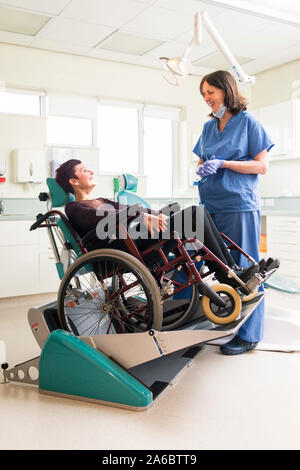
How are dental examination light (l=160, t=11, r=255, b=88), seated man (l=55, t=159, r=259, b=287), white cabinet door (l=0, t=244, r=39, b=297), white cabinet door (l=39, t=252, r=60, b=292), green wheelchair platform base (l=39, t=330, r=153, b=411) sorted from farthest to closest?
1. white cabinet door (l=39, t=252, r=60, b=292)
2. white cabinet door (l=0, t=244, r=39, b=297)
3. dental examination light (l=160, t=11, r=255, b=88)
4. seated man (l=55, t=159, r=259, b=287)
5. green wheelchair platform base (l=39, t=330, r=153, b=411)

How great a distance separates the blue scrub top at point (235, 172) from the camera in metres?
2.39

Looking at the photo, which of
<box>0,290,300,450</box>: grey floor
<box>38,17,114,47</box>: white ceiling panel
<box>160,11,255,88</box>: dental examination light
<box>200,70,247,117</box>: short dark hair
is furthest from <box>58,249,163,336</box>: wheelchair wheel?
<box>38,17,114,47</box>: white ceiling panel

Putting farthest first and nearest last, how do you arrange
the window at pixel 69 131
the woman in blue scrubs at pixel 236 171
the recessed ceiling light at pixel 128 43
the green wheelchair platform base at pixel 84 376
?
the window at pixel 69 131
the recessed ceiling light at pixel 128 43
the woman in blue scrubs at pixel 236 171
the green wheelchair platform base at pixel 84 376

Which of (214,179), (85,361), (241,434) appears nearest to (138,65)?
(214,179)

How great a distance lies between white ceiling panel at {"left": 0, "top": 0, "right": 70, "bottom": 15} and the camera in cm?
345

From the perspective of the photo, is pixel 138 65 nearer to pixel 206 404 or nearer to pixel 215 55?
pixel 215 55

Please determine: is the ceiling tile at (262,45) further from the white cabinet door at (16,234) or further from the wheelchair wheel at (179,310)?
the wheelchair wheel at (179,310)

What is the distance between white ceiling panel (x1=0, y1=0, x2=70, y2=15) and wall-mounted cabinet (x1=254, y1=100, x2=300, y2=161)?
2.54 metres

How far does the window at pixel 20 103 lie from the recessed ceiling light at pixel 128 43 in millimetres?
859

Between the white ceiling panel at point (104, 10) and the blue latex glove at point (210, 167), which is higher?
the white ceiling panel at point (104, 10)

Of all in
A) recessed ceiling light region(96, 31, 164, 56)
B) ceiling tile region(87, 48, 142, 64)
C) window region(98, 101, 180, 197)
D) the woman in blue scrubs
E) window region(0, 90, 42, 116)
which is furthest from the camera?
window region(98, 101, 180, 197)

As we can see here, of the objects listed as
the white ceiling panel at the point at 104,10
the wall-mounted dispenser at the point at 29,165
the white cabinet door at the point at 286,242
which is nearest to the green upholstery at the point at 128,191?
the white ceiling panel at the point at 104,10

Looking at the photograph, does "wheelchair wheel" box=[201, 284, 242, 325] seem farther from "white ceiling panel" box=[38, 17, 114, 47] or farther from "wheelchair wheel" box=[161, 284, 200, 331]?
"white ceiling panel" box=[38, 17, 114, 47]

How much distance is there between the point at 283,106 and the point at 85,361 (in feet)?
13.0
